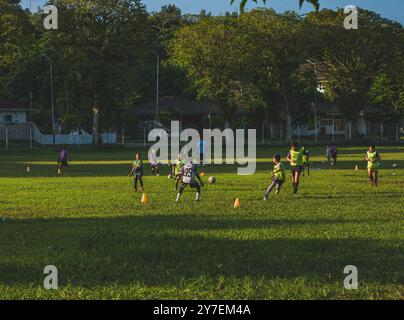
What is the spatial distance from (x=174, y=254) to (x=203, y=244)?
1123 millimetres

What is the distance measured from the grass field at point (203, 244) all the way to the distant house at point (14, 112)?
57.9m

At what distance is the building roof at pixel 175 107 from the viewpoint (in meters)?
87.2

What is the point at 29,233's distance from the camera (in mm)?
14742

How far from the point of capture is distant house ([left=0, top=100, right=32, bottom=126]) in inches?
3145

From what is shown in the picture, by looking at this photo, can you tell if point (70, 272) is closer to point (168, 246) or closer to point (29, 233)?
point (168, 246)

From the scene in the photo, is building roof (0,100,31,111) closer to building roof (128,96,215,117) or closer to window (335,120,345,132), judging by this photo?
building roof (128,96,215,117)

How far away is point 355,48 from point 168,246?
67495 millimetres

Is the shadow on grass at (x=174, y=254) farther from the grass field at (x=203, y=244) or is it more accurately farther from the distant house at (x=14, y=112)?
the distant house at (x=14, y=112)

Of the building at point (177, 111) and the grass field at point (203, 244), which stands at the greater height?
the building at point (177, 111)

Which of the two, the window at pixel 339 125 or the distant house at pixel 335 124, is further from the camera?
the window at pixel 339 125

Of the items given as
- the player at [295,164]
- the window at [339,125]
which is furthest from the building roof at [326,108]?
the player at [295,164]

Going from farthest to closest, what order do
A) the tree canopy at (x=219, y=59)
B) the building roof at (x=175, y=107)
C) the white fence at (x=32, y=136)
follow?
1. the building roof at (x=175, y=107)
2. the white fence at (x=32, y=136)
3. the tree canopy at (x=219, y=59)

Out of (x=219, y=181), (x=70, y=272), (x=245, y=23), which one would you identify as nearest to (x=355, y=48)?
(x=245, y=23)

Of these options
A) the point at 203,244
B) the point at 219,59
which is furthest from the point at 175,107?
the point at 203,244
